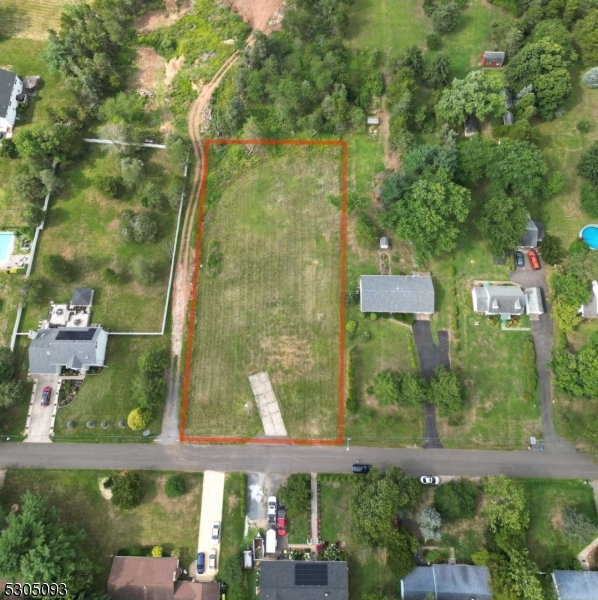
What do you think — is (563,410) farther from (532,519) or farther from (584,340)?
(532,519)

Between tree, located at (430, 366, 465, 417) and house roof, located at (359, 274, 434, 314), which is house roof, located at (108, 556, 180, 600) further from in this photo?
house roof, located at (359, 274, 434, 314)

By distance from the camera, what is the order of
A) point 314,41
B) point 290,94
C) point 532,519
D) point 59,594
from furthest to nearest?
point 314,41
point 290,94
point 532,519
point 59,594

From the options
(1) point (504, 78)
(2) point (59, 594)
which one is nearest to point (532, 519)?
(2) point (59, 594)

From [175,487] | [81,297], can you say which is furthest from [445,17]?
[175,487]

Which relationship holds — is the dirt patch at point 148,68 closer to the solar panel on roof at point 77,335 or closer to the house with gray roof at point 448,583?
the solar panel on roof at point 77,335

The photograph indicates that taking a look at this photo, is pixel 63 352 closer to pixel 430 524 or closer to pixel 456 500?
pixel 430 524

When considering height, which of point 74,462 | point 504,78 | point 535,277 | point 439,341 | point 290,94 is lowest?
point 74,462
